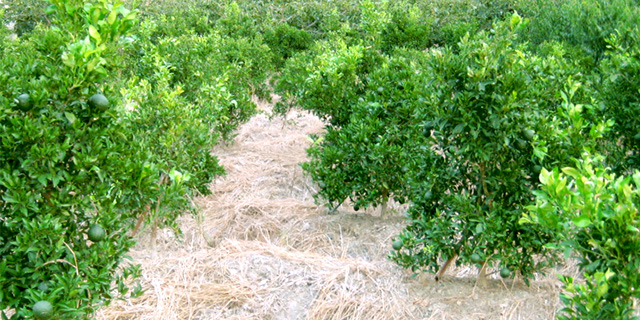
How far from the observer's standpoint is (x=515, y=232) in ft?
10.5

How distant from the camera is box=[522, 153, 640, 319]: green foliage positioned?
2.04m

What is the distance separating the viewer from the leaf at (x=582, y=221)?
202cm

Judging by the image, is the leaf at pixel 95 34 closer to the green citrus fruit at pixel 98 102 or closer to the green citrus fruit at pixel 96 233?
the green citrus fruit at pixel 98 102

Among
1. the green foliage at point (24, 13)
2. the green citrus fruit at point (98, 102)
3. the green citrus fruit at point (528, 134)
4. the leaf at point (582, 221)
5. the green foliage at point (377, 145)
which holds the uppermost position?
the green citrus fruit at point (98, 102)

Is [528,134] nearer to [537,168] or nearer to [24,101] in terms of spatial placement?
[537,168]

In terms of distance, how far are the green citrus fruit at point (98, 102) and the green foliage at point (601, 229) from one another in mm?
1693

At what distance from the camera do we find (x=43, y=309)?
2.22 m

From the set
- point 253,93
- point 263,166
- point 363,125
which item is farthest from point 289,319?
point 253,93

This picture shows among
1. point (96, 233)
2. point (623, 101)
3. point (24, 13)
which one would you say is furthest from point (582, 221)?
point (24, 13)

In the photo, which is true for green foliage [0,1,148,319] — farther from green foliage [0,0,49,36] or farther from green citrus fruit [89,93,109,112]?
green foliage [0,0,49,36]

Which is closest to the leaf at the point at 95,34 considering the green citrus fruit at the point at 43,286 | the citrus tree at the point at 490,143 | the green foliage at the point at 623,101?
the green citrus fruit at the point at 43,286

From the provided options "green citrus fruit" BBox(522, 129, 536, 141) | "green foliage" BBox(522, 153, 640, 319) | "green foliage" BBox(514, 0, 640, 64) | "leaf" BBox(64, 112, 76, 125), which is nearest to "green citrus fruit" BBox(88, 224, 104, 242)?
"leaf" BBox(64, 112, 76, 125)

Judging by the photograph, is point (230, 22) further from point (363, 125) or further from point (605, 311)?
point (605, 311)

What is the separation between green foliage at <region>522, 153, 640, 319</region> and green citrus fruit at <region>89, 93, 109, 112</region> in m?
Answer: 1.69
